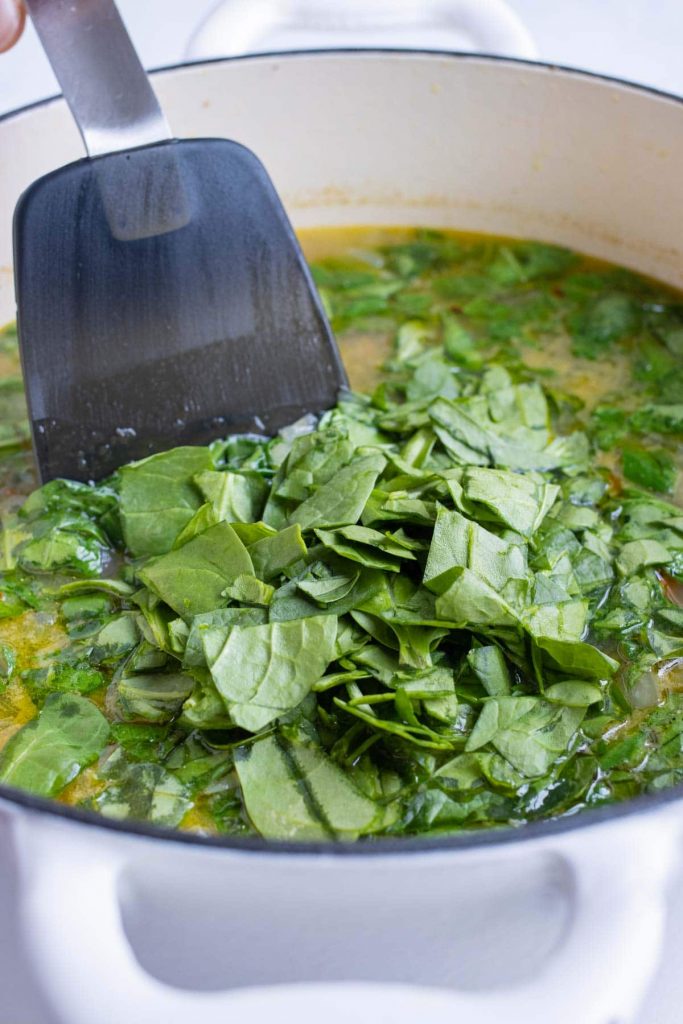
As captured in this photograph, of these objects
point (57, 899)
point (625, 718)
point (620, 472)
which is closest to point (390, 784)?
point (625, 718)

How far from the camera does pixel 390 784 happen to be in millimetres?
1037

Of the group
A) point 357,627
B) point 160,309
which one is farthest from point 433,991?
point 160,309

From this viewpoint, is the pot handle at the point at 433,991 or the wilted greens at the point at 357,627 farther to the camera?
the wilted greens at the point at 357,627

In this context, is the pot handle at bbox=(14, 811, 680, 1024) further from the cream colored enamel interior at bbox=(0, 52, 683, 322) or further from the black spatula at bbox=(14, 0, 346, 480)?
the cream colored enamel interior at bbox=(0, 52, 683, 322)

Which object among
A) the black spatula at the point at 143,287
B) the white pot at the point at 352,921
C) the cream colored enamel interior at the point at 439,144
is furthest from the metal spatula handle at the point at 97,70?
the white pot at the point at 352,921

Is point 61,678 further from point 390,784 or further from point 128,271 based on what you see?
point 128,271

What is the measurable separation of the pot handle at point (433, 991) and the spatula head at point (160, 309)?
0.82 metres

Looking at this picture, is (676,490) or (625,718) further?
(676,490)

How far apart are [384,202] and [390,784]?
1289 mm

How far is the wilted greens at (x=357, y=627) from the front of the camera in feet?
3.42

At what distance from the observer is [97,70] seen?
55.0 inches

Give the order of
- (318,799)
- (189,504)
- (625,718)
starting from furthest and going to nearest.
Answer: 1. (189,504)
2. (625,718)
3. (318,799)

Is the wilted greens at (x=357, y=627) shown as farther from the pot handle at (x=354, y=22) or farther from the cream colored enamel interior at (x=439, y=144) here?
the pot handle at (x=354, y=22)

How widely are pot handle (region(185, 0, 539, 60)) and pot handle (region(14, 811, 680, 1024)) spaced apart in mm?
1406
